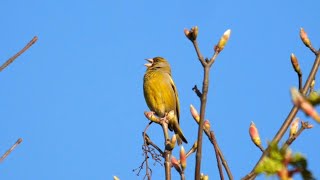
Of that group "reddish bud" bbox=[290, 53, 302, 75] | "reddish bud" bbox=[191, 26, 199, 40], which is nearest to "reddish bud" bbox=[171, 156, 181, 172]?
"reddish bud" bbox=[191, 26, 199, 40]

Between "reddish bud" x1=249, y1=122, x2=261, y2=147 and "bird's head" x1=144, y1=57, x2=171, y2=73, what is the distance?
7404mm

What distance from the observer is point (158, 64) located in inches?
396

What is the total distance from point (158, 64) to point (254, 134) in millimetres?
7722

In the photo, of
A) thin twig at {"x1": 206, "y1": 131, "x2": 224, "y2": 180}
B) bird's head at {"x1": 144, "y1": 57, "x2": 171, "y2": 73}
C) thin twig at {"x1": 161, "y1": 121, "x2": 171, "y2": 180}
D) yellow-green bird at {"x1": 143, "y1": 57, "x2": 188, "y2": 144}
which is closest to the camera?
thin twig at {"x1": 206, "y1": 131, "x2": 224, "y2": 180}

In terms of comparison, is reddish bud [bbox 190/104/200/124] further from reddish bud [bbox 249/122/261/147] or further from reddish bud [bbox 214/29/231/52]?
reddish bud [bbox 214/29/231/52]

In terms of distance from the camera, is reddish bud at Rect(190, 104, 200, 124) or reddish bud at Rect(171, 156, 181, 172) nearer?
reddish bud at Rect(171, 156, 181, 172)

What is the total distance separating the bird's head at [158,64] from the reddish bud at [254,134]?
24.3 ft

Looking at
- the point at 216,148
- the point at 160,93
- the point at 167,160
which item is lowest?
the point at 216,148

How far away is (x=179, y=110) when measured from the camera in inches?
352

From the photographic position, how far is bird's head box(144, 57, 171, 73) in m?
9.88

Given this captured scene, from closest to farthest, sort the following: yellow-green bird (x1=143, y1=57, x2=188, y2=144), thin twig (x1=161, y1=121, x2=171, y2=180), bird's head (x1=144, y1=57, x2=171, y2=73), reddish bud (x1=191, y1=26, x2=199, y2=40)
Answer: reddish bud (x1=191, y1=26, x2=199, y2=40) → thin twig (x1=161, y1=121, x2=171, y2=180) → yellow-green bird (x1=143, y1=57, x2=188, y2=144) → bird's head (x1=144, y1=57, x2=171, y2=73)

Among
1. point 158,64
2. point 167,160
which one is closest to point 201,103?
point 167,160

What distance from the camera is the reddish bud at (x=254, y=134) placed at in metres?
2.37

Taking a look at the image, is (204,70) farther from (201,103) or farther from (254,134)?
(254,134)
